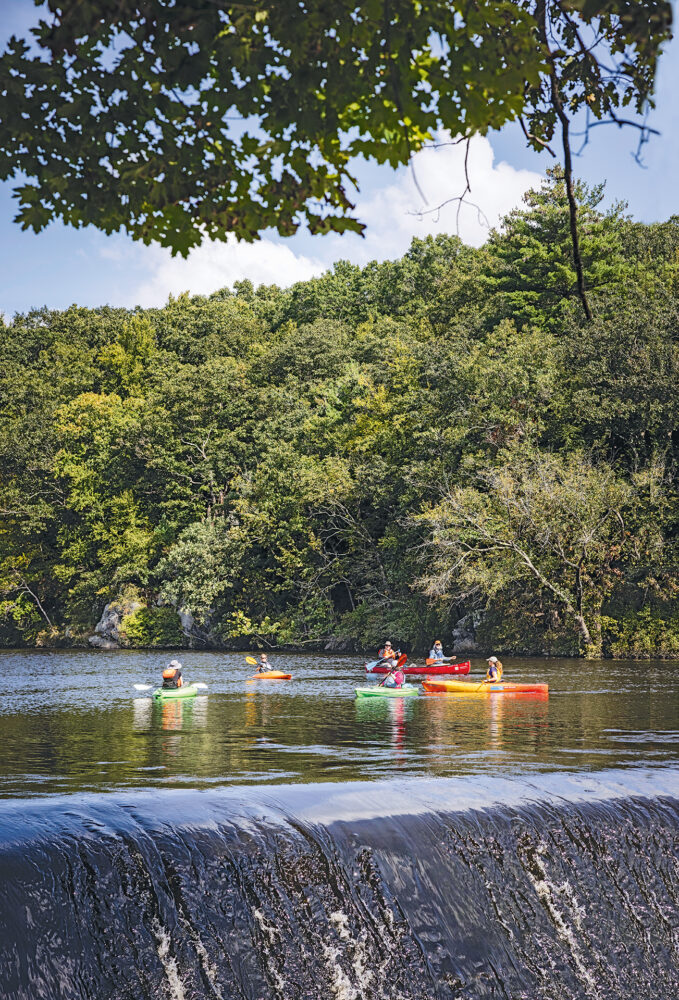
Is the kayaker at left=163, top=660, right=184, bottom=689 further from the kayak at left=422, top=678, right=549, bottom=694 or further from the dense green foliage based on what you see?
the dense green foliage

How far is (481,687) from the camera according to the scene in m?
24.7

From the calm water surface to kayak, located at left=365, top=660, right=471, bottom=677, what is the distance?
420mm

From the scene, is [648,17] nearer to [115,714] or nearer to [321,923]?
[321,923]

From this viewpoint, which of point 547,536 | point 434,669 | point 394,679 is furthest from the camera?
point 547,536

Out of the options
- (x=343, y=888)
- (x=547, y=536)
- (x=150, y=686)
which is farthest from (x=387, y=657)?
(x=343, y=888)

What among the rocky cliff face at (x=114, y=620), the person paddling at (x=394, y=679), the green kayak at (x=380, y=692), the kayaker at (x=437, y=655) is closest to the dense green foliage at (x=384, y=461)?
the rocky cliff face at (x=114, y=620)

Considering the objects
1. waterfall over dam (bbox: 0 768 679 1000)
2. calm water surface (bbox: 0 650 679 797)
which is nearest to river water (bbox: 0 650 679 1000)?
waterfall over dam (bbox: 0 768 679 1000)

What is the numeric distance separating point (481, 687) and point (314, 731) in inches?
334

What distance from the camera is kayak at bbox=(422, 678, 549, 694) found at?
2361 cm

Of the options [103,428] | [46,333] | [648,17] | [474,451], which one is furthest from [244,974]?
[46,333]

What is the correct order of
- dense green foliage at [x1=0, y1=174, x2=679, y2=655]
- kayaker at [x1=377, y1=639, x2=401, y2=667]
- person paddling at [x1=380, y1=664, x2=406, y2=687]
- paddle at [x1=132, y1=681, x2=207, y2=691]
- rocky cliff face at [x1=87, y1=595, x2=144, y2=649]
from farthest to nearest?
1. rocky cliff face at [x1=87, y1=595, x2=144, y2=649]
2. dense green foliage at [x1=0, y1=174, x2=679, y2=655]
3. kayaker at [x1=377, y1=639, x2=401, y2=667]
4. paddle at [x1=132, y1=681, x2=207, y2=691]
5. person paddling at [x1=380, y1=664, x2=406, y2=687]

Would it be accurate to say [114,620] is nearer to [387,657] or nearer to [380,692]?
[387,657]

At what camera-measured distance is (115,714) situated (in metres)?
20.4

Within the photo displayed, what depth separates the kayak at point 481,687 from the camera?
23.6 m
